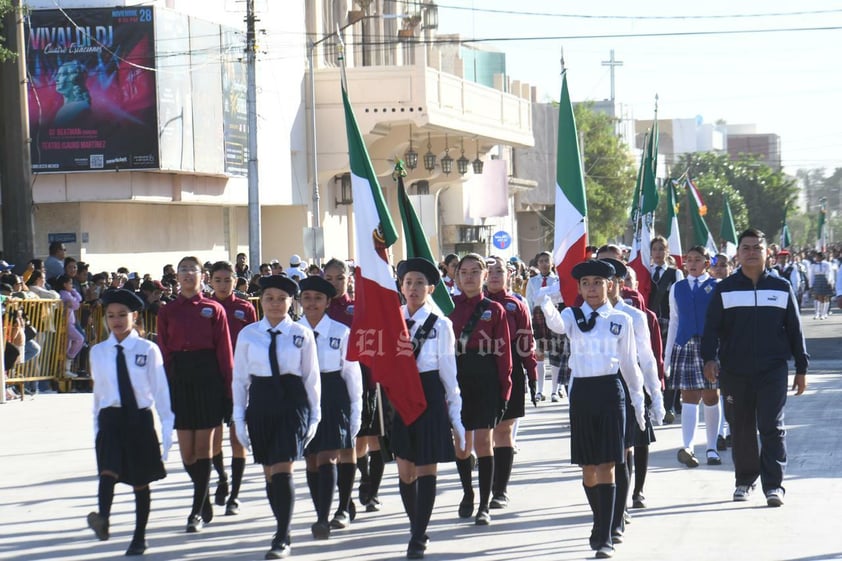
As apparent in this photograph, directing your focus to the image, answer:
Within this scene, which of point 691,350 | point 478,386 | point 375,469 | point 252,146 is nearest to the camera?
point 478,386

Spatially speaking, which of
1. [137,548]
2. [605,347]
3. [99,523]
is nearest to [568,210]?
[605,347]

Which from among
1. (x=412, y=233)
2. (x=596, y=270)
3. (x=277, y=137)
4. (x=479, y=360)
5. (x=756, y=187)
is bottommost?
(x=479, y=360)

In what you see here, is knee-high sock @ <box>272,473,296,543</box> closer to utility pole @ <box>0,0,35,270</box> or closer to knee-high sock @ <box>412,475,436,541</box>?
knee-high sock @ <box>412,475,436,541</box>

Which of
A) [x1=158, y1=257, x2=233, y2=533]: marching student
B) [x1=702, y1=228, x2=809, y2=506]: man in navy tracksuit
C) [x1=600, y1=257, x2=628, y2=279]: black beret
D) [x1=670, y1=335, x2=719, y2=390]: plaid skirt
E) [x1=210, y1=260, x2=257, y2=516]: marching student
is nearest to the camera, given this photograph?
[x1=600, y1=257, x2=628, y2=279]: black beret

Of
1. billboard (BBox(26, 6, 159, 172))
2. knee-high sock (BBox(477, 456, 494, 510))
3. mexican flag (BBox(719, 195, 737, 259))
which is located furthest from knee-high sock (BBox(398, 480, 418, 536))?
mexican flag (BBox(719, 195, 737, 259))

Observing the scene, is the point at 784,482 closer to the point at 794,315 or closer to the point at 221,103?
the point at 794,315

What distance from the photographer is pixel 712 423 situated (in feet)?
42.2

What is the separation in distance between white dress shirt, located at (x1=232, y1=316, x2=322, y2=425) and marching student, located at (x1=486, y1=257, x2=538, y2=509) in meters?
2.15

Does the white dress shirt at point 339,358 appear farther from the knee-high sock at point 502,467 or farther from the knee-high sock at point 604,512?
the knee-high sock at point 604,512

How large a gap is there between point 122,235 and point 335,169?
8260 mm

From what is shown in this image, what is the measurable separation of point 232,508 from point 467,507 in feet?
6.00

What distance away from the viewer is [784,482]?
11625 mm

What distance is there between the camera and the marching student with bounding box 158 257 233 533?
1020cm

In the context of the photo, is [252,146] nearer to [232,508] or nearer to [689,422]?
[689,422]
